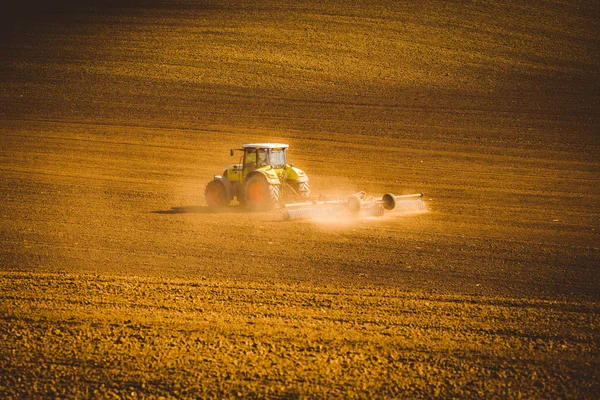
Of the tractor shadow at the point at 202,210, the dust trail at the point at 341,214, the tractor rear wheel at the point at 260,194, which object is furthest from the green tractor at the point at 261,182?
the dust trail at the point at 341,214

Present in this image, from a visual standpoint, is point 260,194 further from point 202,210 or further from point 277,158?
point 202,210

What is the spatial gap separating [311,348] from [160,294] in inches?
105

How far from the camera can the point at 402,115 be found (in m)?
28.8

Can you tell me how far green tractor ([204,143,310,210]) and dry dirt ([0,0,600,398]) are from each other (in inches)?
18.7

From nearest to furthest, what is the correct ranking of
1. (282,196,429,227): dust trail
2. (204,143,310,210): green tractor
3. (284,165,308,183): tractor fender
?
(282,196,429,227): dust trail < (204,143,310,210): green tractor < (284,165,308,183): tractor fender

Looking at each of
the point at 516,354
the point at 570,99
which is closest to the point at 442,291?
the point at 516,354

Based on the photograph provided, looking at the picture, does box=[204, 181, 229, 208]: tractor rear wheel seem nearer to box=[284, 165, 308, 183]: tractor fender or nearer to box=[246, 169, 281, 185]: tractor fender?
box=[246, 169, 281, 185]: tractor fender

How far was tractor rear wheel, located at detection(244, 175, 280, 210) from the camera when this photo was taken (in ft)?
48.3

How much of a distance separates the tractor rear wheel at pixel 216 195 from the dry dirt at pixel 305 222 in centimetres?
33

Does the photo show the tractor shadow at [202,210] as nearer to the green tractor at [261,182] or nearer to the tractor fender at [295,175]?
the green tractor at [261,182]

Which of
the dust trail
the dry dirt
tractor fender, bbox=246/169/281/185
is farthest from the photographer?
tractor fender, bbox=246/169/281/185

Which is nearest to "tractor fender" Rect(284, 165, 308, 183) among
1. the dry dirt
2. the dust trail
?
the dust trail

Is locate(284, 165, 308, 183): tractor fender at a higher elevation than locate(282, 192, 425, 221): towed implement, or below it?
higher

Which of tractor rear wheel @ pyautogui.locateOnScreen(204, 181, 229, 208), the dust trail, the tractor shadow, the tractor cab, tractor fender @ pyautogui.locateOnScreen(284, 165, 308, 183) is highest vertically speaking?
the tractor cab
